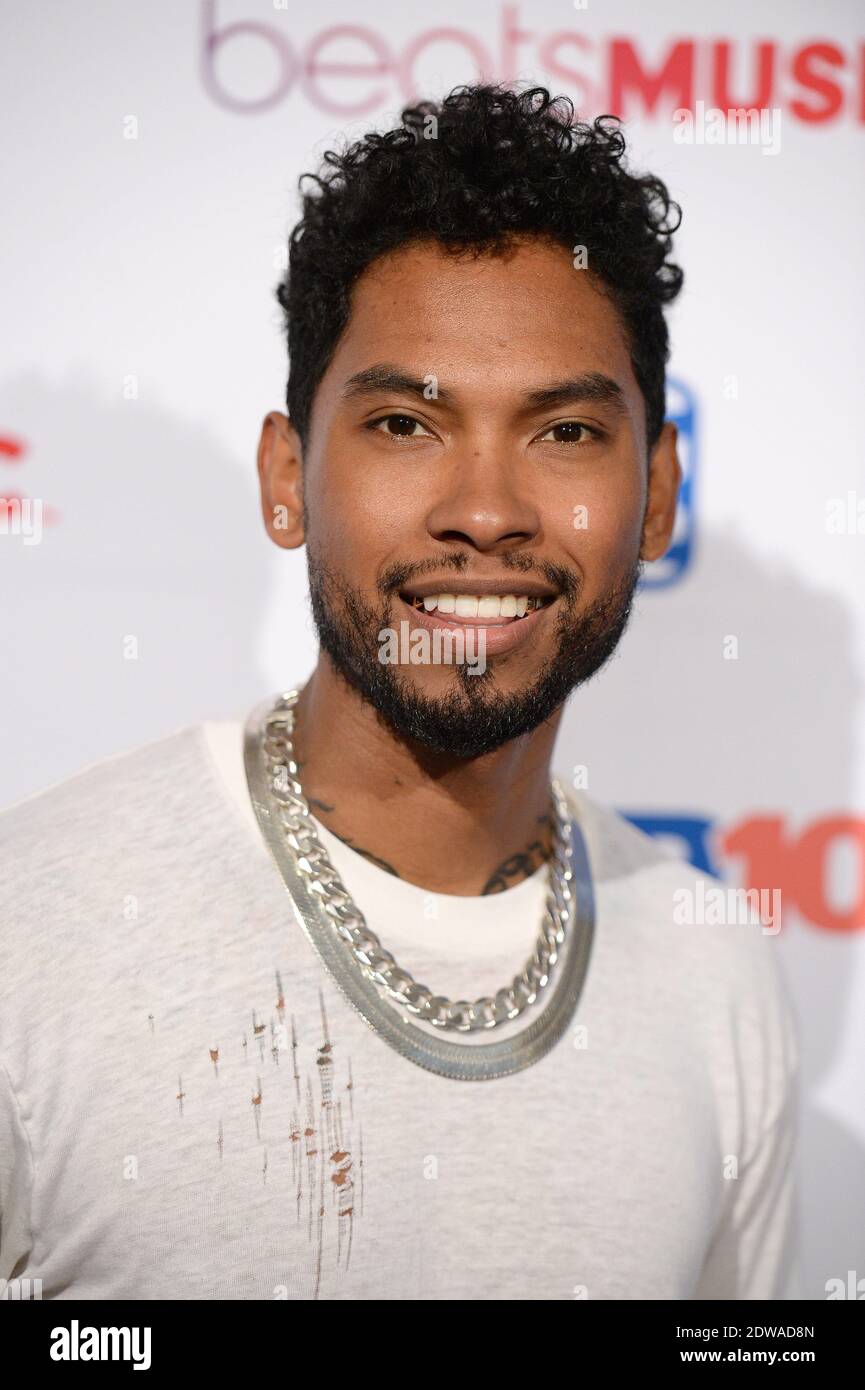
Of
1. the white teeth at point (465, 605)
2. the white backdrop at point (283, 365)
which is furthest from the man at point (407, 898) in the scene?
the white backdrop at point (283, 365)

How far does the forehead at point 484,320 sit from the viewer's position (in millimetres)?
1578

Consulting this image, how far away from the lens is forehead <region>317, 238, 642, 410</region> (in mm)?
1578

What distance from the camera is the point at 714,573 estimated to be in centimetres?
287

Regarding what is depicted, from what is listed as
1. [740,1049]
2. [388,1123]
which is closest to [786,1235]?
[740,1049]

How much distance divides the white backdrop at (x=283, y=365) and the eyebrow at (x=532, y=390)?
1.11m

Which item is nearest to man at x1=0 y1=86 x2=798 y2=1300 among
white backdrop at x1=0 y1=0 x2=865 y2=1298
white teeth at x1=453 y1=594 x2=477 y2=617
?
white teeth at x1=453 y1=594 x2=477 y2=617

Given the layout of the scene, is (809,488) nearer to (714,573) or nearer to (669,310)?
(714,573)

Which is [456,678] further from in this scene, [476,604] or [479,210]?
[479,210]

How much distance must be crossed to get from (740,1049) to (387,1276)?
2.04 feet

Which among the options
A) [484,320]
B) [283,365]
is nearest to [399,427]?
[484,320]

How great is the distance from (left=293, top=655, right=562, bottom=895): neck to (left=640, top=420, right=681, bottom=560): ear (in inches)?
15.3

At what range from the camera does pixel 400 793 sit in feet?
5.57

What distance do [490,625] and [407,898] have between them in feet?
1.21

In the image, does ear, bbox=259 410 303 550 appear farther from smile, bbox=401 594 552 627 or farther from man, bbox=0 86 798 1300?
smile, bbox=401 594 552 627
